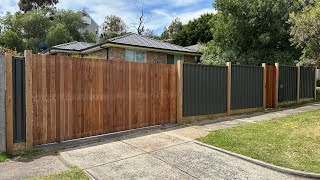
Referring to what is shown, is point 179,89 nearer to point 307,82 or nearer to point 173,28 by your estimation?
point 307,82

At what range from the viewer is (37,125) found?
601cm

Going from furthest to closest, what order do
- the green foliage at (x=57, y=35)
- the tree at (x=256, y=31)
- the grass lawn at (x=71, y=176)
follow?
the green foliage at (x=57, y=35), the tree at (x=256, y=31), the grass lawn at (x=71, y=176)

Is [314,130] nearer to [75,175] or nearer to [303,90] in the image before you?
[75,175]

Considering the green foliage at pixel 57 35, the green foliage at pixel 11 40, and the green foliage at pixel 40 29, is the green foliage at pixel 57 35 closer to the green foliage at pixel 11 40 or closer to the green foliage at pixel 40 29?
the green foliage at pixel 40 29

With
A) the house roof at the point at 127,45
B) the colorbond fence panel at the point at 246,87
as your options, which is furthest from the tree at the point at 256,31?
the colorbond fence panel at the point at 246,87

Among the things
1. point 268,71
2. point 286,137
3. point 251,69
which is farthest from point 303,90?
point 286,137

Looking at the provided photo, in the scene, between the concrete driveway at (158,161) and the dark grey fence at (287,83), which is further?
the dark grey fence at (287,83)

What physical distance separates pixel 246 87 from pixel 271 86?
211cm

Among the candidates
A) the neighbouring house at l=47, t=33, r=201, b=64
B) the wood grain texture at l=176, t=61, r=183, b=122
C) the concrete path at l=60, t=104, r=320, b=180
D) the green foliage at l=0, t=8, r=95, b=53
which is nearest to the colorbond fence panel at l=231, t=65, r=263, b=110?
the wood grain texture at l=176, t=61, r=183, b=122

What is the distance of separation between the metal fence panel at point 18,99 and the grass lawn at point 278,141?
4.12 meters

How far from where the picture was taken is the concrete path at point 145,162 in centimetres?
480

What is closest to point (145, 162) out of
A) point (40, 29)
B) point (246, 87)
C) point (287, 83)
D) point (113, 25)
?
point (246, 87)

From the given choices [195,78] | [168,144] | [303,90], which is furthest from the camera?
[303,90]

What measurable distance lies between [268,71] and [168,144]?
7614mm
